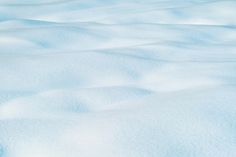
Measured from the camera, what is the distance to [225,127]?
3.10 feet

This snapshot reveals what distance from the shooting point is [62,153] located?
89 cm

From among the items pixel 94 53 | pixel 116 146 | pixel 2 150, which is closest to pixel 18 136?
pixel 2 150

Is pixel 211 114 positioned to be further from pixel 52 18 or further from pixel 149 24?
pixel 52 18

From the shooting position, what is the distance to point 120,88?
3.94 feet

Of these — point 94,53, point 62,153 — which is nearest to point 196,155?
point 62,153

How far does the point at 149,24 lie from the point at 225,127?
3.64 feet

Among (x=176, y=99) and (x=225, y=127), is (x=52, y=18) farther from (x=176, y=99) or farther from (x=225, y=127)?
(x=225, y=127)

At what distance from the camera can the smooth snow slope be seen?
91cm

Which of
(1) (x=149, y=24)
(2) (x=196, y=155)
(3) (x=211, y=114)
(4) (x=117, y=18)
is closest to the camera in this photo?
(2) (x=196, y=155)

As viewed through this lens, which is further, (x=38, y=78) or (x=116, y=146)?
(x=38, y=78)

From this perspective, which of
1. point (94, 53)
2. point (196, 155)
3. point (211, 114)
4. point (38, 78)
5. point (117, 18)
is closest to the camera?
point (196, 155)

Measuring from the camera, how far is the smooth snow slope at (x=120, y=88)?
0.91m

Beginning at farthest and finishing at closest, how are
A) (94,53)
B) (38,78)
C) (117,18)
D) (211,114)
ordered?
(117,18) < (94,53) < (38,78) < (211,114)

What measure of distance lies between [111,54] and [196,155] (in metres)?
0.63
